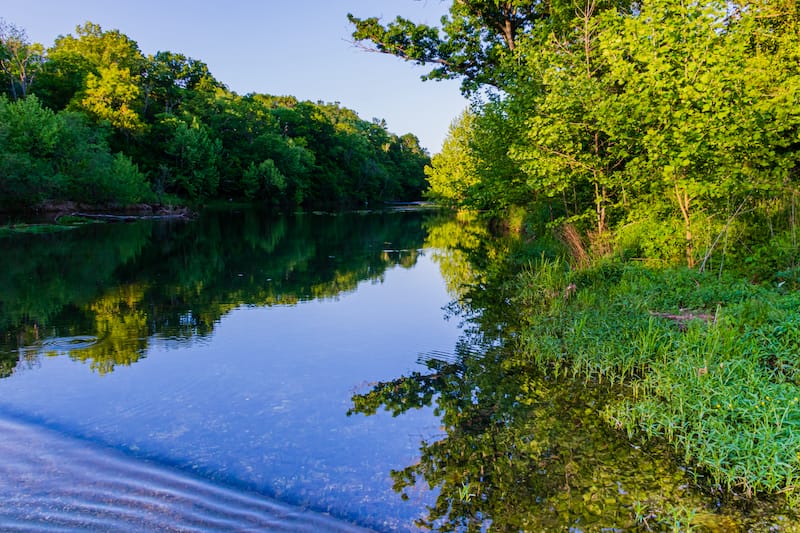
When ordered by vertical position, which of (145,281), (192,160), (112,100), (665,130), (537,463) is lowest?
(537,463)

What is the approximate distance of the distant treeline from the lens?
35438 millimetres

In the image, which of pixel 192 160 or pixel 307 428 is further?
pixel 192 160

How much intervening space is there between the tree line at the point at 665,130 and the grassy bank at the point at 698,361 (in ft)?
5.04

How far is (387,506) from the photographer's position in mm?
4586

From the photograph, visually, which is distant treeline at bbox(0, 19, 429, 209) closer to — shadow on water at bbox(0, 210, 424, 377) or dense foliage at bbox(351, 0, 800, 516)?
shadow on water at bbox(0, 210, 424, 377)

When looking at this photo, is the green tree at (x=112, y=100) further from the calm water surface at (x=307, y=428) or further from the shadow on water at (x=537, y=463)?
the shadow on water at (x=537, y=463)

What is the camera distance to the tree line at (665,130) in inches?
354

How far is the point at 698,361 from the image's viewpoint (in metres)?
6.12

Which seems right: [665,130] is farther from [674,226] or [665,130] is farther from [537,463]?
[537,463]

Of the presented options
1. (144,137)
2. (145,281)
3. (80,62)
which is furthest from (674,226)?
(80,62)

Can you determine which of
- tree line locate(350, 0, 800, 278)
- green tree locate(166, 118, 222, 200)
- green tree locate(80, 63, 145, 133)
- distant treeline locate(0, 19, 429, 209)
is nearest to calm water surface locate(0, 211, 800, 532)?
tree line locate(350, 0, 800, 278)

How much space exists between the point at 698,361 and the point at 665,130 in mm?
5107

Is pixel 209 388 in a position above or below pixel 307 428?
above

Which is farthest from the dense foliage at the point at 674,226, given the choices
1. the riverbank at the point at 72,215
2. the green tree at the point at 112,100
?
the green tree at the point at 112,100
